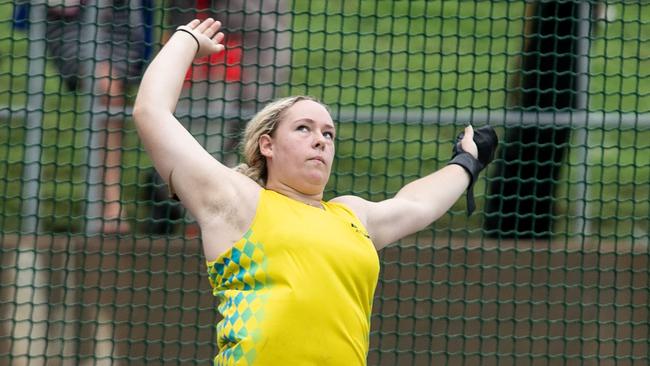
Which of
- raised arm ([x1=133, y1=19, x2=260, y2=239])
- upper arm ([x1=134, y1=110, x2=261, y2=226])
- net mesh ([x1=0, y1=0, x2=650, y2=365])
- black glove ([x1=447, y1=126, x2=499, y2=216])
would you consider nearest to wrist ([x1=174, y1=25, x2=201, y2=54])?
raised arm ([x1=133, y1=19, x2=260, y2=239])

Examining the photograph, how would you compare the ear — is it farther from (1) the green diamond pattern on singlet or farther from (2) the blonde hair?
(1) the green diamond pattern on singlet

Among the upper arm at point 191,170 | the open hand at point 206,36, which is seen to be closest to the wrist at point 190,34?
the open hand at point 206,36

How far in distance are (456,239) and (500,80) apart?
1.81 m

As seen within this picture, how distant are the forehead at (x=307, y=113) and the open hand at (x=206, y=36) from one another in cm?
29

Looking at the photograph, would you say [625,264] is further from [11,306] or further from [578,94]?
[11,306]

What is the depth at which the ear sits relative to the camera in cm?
337

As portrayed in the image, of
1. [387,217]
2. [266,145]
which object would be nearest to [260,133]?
[266,145]

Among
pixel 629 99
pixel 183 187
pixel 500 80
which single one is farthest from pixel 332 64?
pixel 183 187

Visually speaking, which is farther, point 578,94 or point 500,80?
point 500,80

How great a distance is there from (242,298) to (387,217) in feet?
1.98

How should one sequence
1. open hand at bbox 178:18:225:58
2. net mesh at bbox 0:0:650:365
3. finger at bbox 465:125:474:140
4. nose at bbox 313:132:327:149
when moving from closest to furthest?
nose at bbox 313:132:327:149 < open hand at bbox 178:18:225:58 < finger at bbox 465:125:474:140 < net mesh at bbox 0:0:650:365

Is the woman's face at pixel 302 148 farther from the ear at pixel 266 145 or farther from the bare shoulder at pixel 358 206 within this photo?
the bare shoulder at pixel 358 206

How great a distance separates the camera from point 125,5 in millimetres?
5477

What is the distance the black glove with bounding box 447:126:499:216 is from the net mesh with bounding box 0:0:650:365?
1.35 m
